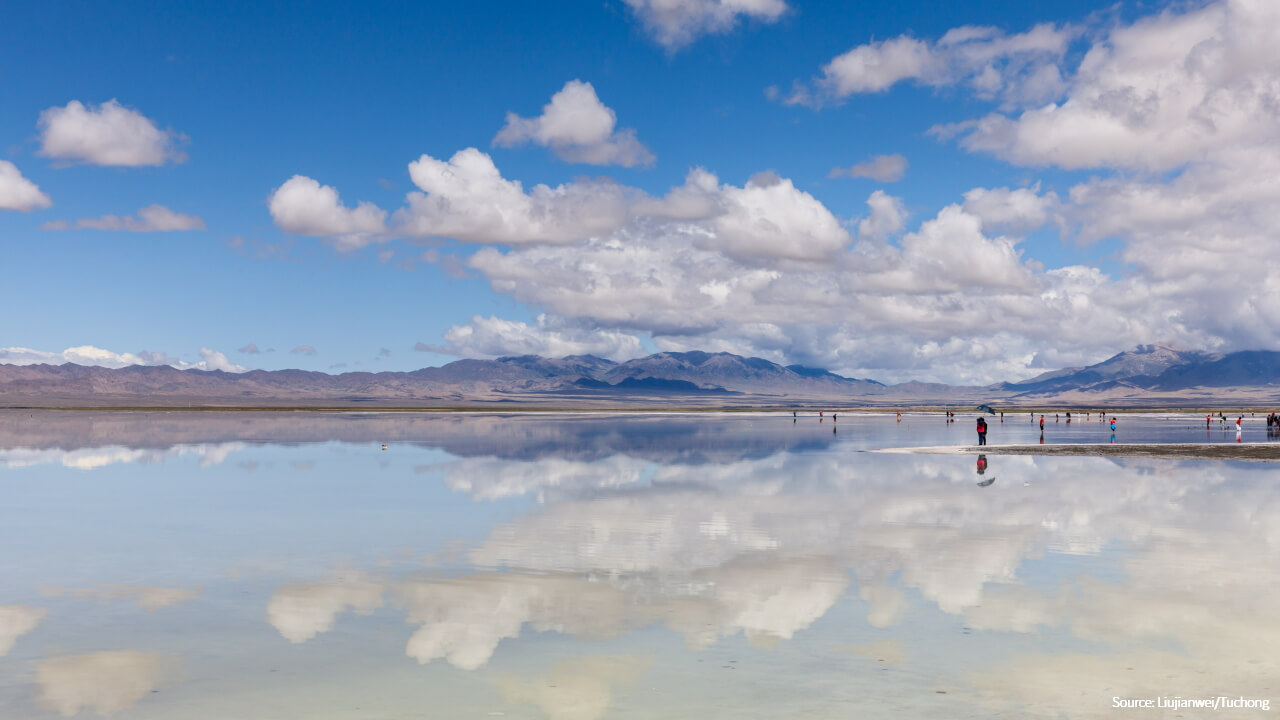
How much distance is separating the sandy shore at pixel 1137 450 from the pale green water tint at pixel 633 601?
23572 mm

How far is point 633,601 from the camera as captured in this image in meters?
16.6

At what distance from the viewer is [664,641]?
13938 millimetres

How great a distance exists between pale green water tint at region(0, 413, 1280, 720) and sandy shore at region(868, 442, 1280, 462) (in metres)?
23.6

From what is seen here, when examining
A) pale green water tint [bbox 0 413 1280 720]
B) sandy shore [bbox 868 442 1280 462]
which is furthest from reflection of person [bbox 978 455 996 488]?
sandy shore [bbox 868 442 1280 462]

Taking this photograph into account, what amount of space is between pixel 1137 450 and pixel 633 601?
5778cm

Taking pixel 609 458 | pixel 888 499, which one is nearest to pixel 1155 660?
pixel 888 499

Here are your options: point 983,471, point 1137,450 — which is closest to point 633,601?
point 983,471

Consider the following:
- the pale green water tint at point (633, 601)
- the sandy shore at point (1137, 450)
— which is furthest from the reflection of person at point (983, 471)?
the sandy shore at point (1137, 450)

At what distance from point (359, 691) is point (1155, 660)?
1093cm

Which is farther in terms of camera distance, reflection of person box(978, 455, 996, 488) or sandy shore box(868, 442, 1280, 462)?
sandy shore box(868, 442, 1280, 462)

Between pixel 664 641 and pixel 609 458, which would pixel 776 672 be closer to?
pixel 664 641

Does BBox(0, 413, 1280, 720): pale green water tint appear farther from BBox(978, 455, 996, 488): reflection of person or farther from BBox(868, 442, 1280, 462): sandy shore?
BBox(868, 442, 1280, 462): sandy shore

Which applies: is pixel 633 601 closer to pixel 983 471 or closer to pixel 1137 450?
pixel 983 471

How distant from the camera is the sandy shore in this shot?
5772 cm
